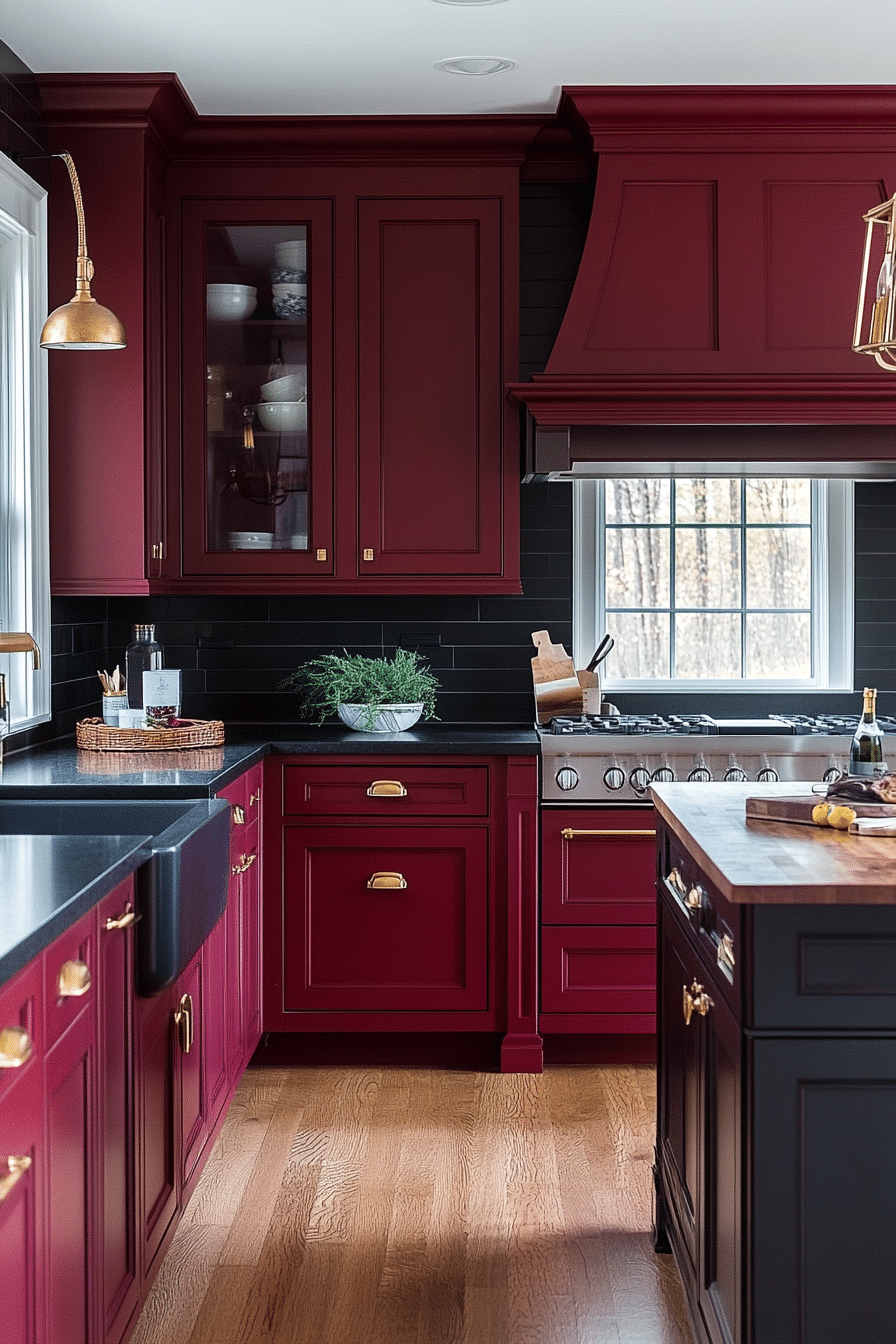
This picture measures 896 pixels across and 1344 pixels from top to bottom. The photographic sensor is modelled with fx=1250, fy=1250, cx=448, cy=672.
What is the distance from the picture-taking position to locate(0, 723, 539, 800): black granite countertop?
2.82m

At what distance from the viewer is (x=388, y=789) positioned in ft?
11.7

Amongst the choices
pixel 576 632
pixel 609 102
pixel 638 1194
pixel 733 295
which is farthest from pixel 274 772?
pixel 609 102

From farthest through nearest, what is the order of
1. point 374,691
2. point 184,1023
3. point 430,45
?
point 374,691 < point 430,45 < point 184,1023

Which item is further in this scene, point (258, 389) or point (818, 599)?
point (818, 599)

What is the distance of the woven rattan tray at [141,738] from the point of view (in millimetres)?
3379

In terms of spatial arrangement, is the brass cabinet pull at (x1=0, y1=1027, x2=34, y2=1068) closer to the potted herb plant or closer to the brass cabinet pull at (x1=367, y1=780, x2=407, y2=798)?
the brass cabinet pull at (x1=367, y1=780, x2=407, y2=798)

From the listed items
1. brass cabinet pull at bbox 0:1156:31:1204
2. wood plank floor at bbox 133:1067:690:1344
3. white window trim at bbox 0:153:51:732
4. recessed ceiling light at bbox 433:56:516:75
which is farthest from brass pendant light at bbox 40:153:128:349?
wood plank floor at bbox 133:1067:690:1344

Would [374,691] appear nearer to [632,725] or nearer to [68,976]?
[632,725]

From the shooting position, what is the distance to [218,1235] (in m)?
2.63

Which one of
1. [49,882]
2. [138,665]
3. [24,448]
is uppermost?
[24,448]

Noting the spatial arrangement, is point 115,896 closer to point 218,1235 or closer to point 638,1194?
point 218,1235

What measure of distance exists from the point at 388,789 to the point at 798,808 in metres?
1.68

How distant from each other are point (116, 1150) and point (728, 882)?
106cm

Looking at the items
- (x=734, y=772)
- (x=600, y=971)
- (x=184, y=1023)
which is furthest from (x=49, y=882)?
(x=734, y=772)
